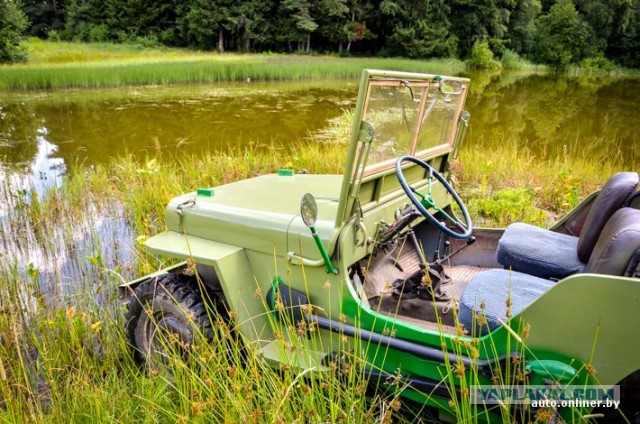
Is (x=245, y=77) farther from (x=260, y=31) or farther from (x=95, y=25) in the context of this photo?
(x=95, y=25)

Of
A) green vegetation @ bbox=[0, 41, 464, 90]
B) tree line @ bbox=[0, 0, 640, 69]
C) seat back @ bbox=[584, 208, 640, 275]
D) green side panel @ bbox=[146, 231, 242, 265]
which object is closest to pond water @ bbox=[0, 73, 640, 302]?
green vegetation @ bbox=[0, 41, 464, 90]

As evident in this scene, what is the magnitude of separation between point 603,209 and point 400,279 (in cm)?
119

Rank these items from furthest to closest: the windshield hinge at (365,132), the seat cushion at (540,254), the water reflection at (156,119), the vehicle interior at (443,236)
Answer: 1. the water reflection at (156,119)
2. the seat cushion at (540,254)
3. the vehicle interior at (443,236)
4. the windshield hinge at (365,132)

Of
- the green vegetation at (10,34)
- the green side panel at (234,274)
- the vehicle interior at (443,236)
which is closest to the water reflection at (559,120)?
the vehicle interior at (443,236)

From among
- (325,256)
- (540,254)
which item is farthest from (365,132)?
(540,254)

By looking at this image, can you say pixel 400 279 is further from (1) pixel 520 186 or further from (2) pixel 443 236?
(1) pixel 520 186

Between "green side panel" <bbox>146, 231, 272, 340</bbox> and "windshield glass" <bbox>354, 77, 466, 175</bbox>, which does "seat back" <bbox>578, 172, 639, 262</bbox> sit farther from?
"green side panel" <bbox>146, 231, 272, 340</bbox>

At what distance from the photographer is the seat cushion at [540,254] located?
8.94 feet

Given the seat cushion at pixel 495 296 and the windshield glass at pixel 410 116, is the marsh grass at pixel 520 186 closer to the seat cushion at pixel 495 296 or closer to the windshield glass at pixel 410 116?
the windshield glass at pixel 410 116

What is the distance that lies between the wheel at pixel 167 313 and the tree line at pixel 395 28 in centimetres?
3357

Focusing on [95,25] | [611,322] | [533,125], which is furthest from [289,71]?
[95,25]

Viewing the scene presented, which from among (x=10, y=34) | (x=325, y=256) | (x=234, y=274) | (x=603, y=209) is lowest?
(x=234, y=274)

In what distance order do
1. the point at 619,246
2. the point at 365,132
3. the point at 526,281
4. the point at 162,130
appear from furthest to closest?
the point at 162,130
the point at 526,281
the point at 365,132
the point at 619,246

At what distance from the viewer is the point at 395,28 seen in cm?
3497
